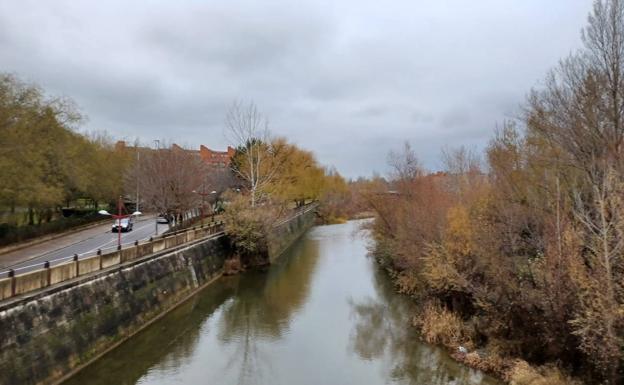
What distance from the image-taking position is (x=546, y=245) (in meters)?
13.6

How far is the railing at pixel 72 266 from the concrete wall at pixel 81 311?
1.6 inches

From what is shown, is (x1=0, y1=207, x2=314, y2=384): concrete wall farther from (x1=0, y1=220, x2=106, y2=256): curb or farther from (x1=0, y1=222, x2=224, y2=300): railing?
(x1=0, y1=220, x2=106, y2=256): curb

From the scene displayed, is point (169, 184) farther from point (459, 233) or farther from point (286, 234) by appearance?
point (459, 233)

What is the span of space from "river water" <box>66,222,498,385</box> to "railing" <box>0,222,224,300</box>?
2.88 m

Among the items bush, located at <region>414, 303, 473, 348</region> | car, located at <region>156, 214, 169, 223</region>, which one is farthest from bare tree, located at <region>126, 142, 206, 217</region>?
bush, located at <region>414, 303, 473, 348</region>

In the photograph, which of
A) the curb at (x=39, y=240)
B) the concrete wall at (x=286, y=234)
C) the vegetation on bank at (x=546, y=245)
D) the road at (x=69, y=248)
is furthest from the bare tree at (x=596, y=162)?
the curb at (x=39, y=240)

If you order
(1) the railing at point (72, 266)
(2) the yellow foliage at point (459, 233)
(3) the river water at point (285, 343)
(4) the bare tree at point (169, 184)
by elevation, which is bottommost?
(3) the river water at point (285, 343)

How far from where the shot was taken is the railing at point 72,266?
12711 mm

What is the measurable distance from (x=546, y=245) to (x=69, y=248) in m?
26.7

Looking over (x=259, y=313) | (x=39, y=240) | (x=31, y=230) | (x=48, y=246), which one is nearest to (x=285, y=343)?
(x=259, y=313)

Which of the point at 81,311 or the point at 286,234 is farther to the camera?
the point at 286,234

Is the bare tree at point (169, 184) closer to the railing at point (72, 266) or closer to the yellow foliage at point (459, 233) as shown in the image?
the railing at point (72, 266)

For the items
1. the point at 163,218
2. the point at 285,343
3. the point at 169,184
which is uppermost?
the point at 169,184

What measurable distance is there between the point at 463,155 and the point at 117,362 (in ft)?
120
